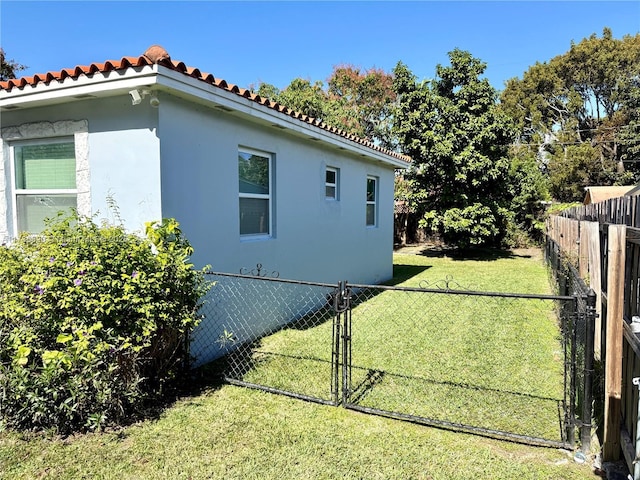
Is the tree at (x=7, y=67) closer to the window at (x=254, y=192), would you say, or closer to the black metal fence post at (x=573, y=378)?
the window at (x=254, y=192)

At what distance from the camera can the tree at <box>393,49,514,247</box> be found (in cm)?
1609

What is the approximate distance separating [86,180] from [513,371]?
557 centimetres

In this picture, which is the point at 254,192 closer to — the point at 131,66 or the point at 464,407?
the point at 131,66

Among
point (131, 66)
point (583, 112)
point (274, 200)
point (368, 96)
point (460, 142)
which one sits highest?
point (368, 96)

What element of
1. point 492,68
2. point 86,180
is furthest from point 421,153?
point 86,180

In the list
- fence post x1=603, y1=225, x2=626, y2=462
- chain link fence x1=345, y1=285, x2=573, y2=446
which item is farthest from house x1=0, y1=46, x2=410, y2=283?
fence post x1=603, y1=225, x2=626, y2=462

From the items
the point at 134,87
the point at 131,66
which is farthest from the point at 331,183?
the point at 131,66

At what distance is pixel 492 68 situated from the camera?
16.4m

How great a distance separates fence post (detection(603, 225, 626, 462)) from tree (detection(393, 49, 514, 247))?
13515 mm

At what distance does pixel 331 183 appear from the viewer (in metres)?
8.84

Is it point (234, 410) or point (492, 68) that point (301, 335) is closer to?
point (234, 410)

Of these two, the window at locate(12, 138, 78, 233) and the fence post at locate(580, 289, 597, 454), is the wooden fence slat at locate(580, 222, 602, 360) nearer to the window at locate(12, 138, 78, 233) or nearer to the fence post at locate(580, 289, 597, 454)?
the fence post at locate(580, 289, 597, 454)

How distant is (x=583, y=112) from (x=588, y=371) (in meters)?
35.8

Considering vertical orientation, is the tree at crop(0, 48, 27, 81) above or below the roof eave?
above
